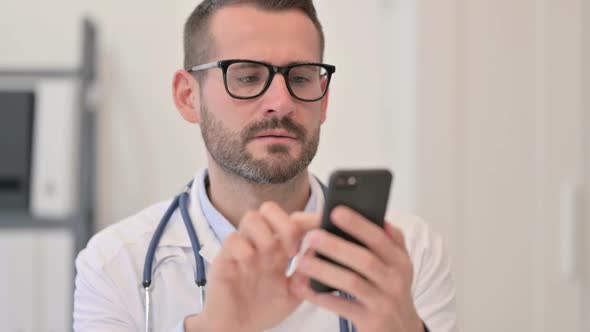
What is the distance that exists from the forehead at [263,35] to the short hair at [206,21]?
0.01m

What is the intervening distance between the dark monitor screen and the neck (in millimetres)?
→ 934

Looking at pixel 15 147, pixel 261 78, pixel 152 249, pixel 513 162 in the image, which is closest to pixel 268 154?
pixel 261 78

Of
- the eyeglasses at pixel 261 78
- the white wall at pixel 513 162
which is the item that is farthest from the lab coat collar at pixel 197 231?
the white wall at pixel 513 162

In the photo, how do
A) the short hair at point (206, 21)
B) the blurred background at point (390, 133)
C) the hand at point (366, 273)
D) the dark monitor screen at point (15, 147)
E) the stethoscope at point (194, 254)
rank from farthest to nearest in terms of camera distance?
the dark monitor screen at point (15, 147) → the blurred background at point (390, 133) → the short hair at point (206, 21) → the stethoscope at point (194, 254) → the hand at point (366, 273)

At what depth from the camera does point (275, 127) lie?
3.65 ft

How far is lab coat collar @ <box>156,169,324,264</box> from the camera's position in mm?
1161

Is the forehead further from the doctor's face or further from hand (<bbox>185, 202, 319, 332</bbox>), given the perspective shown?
hand (<bbox>185, 202, 319, 332</bbox>)

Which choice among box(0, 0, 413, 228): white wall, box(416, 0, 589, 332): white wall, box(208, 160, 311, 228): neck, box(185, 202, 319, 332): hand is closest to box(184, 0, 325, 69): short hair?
box(208, 160, 311, 228): neck

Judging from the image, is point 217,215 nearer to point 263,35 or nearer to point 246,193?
point 246,193

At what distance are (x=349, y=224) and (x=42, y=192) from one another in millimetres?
1556

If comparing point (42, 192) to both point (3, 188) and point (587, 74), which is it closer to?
point (3, 188)

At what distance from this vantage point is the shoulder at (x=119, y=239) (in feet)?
3.89

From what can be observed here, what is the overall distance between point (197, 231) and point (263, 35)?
392 millimetres

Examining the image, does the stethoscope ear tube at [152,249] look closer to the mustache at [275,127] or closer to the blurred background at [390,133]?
the mustache at [275,127]
